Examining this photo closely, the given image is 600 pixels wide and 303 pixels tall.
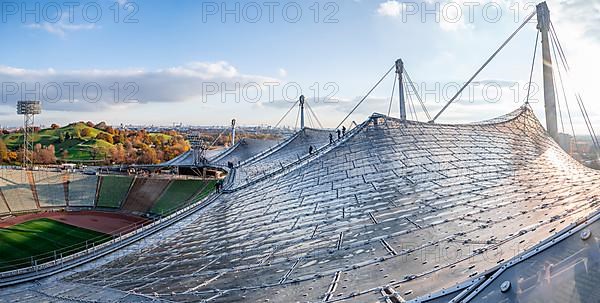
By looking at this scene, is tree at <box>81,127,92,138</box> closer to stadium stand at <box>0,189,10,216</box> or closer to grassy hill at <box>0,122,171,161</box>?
grassy hill at <box>0,122,171,161</box>

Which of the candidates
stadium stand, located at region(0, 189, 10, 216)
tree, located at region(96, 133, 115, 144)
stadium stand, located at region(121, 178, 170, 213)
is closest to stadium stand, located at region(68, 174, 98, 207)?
stadium stand, located at region(121, 178, 170, 213)

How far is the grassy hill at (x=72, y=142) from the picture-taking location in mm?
95500

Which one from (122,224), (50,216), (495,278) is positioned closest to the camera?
(495,278)

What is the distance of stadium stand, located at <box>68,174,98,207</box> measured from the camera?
44.6 meters

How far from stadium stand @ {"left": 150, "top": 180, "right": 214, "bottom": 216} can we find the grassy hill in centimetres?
5626

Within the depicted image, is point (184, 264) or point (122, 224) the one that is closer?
point (184, 264)

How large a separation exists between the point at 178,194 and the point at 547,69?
114ft

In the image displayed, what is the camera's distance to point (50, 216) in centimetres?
3962

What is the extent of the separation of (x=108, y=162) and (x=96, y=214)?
50613 mm

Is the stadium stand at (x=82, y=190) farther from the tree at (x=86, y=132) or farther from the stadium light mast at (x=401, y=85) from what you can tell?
the tree at (x=86, y=132)

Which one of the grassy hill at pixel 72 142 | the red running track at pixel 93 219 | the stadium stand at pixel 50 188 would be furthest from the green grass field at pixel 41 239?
the grassy hill at pixel 72 142

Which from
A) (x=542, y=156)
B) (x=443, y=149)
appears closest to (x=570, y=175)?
(x=542, y=156)

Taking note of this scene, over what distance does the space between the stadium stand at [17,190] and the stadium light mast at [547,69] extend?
45.1 meters

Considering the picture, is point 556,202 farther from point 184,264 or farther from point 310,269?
point 184,264
